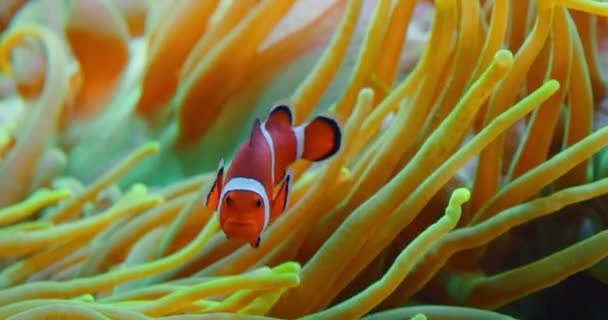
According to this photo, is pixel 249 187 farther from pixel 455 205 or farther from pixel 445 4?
pixel 445 4

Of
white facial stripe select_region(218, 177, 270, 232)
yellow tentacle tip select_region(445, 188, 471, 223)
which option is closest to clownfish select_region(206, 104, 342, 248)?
white facial stripe select_region(218, 177, 270, 232)

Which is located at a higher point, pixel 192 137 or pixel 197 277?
pixel 192 137

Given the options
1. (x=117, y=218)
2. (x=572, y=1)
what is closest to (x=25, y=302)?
(x=117, y=218)

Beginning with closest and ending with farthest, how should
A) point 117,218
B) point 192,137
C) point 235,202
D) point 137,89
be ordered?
point 235,202 < point 117,218 < point 192,137 < point 137,89

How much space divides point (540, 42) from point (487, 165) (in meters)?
0.16

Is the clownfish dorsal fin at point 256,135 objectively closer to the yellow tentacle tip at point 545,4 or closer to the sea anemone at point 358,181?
the sea anemone at point 358,181

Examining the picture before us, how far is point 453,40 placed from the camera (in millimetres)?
1033

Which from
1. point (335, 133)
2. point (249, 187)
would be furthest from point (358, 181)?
point (249, 187)

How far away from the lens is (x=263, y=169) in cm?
79

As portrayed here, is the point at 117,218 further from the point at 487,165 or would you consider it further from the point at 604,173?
the point at 604,173

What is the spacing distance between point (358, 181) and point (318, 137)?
0.14 m

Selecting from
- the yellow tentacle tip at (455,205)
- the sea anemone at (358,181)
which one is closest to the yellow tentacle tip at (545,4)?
the sea anemone at (358,181)

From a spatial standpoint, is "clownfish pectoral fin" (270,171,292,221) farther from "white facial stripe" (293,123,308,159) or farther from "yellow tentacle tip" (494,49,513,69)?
"yellow tentacle tip" (494,49,513,69)

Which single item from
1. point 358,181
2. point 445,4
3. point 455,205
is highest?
point 445,4
